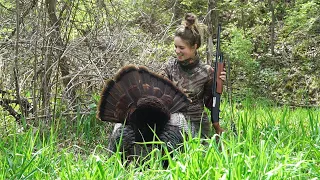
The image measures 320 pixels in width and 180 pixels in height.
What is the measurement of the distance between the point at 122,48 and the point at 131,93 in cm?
174

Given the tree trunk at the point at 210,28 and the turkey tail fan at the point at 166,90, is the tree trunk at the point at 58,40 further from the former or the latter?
the tree trunk at the point at 210,28

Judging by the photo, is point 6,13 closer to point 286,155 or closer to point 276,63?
point 286,155

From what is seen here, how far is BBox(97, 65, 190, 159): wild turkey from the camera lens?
386 centimetres

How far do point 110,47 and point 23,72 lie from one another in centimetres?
Answer: 105

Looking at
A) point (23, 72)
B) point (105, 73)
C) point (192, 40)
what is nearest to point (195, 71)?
point (192, 40)

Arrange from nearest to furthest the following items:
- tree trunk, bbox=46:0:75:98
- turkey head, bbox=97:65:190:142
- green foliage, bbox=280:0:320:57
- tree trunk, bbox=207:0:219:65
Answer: turkey head, bbox=97:65:190:142
tree trunk, bbox=46:0:75:98
tree trunk, bbox=207:0:219:65
green foliage, bbox=280:0:320:57

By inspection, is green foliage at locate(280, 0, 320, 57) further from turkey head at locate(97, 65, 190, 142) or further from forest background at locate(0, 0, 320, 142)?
turkey head at locate(97, 65, 190, 142)

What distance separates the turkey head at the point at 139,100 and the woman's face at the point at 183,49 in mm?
572

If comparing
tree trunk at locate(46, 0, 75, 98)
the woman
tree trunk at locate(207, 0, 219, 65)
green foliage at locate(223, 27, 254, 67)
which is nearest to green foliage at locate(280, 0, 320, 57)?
green foliage at locate(223, 27, 254, 67)

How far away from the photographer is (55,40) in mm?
4477

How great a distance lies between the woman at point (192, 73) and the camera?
440cm

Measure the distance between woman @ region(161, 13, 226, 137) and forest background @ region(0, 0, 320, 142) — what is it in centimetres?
80

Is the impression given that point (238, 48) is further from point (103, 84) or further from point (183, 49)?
point (183, 49)

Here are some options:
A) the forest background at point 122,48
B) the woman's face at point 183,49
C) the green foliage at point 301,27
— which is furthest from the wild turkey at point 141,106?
the green foliage at point 301,27
